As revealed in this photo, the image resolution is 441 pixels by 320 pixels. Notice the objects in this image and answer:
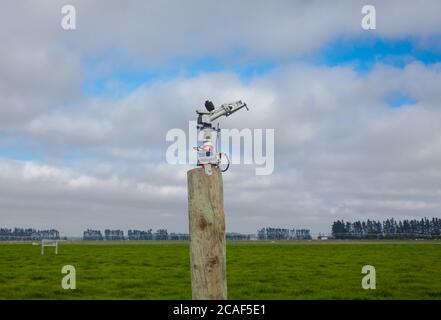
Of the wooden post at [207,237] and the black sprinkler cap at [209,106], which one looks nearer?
the wooden post at [207,237]

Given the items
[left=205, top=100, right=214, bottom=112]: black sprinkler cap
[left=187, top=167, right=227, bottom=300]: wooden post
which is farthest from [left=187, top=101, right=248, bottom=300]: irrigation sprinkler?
[left=205, top=100, right=214, bottom=112]: black sprinkler cap

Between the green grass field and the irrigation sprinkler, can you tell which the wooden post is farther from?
the green grass field

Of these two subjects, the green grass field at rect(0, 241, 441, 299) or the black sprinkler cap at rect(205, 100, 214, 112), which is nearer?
the black sprinkler cap at rect(205, 100, 214, 112)

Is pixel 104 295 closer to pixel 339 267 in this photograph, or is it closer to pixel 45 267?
pixel 45 267

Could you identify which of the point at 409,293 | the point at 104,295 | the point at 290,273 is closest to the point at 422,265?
the point at 290,273

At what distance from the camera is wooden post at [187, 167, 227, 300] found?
22.3 ft

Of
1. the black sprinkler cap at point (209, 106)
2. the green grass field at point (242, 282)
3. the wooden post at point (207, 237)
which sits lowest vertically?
the green grass field at point (242, 282)

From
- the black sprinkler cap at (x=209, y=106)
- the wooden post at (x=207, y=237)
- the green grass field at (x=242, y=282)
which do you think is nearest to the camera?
the wooden post at (x=207, y=237)

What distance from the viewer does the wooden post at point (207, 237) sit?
268 inches

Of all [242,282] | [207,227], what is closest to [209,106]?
[207,227]

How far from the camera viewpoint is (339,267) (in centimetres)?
2478

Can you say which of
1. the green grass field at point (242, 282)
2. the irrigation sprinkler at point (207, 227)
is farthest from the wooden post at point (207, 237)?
Result: the green grass field at point (242, 282)

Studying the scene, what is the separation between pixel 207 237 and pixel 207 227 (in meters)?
0.14

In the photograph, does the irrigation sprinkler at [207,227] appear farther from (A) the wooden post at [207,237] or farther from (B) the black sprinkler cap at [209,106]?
(B) the black sprinkler cap at [209,106]
